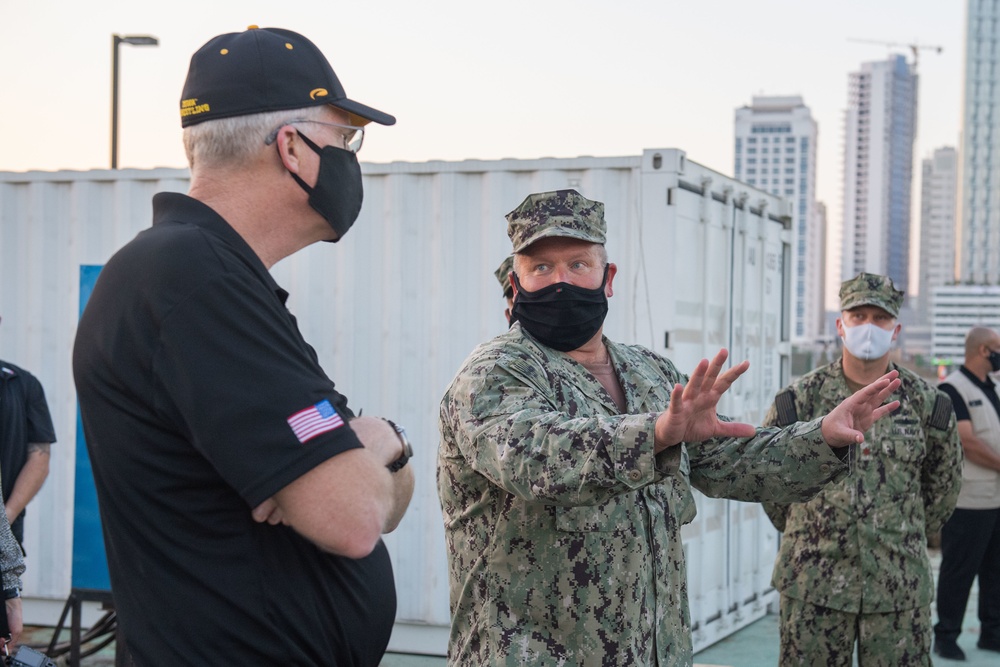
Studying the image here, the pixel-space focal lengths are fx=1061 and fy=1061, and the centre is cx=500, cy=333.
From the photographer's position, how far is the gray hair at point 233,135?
1.58 m

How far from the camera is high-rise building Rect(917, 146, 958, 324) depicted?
19612cm

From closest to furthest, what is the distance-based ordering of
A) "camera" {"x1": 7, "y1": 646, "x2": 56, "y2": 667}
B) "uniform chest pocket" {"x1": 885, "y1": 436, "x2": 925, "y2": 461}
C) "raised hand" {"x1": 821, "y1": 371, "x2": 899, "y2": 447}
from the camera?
"raised hand" {"x1": 821, "y1": 371, "x2": 899, "y2": 447}, "camera" {"x1": 7, "y1": 646, "x2": 56, "y2": 667}, "uniform chest pocket" {"x1": 885, "y1": 436, "x2": 925, "y2": 461}

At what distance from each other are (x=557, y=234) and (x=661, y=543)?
837mm

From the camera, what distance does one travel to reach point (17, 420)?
15.3 ft

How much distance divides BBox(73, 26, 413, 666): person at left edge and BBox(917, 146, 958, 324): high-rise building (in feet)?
680

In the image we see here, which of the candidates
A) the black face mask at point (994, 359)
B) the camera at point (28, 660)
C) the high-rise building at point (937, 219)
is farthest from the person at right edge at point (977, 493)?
the high-rise building at point (937, 219)

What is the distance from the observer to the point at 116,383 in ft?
4.74

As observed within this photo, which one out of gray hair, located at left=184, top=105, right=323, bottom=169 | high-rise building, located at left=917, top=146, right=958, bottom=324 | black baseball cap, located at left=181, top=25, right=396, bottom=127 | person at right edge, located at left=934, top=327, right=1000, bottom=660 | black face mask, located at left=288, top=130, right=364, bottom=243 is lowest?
person at right edge, located at left=934, top=327, right=1000, bottom=660

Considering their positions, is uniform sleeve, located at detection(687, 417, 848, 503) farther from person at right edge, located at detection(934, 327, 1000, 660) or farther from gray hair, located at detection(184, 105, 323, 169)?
person at right edge, located at detection(934, 327, 1000, 660)

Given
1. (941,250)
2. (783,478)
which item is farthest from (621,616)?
(941,250)

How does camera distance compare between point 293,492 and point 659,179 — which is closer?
point 293,492

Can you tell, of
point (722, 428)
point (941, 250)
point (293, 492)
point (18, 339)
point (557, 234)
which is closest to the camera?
point (293, 492)

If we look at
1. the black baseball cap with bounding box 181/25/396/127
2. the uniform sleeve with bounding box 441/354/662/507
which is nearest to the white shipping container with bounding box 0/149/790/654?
the uniform sleeve with bounding box 441/354/662/507

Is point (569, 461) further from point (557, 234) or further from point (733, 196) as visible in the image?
point (733, 196)
